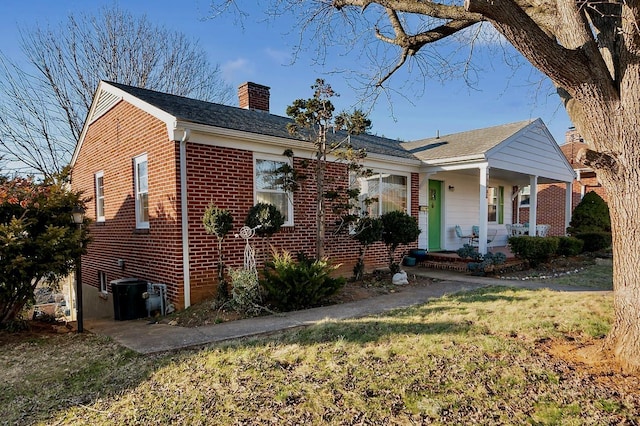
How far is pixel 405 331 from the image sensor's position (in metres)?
4.73

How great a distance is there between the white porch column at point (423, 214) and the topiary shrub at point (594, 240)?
5890 millimetres

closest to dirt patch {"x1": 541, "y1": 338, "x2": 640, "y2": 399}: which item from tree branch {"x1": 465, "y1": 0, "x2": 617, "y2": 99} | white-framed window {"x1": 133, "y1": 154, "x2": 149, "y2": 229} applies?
tree branch {"x1": 465, "y1": 0, "x2": 617, "y2": 99}

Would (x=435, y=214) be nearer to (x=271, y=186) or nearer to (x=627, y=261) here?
(x=271, y=186)

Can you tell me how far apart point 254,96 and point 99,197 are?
5354 mm

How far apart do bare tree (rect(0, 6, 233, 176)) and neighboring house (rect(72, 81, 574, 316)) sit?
325 inches

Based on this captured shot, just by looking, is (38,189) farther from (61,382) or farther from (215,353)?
(215,353)

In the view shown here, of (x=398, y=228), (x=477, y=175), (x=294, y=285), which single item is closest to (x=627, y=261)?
(x=294, y=285)

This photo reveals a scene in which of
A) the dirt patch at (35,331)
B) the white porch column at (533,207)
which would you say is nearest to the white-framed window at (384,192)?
the white porch column at (533,207)

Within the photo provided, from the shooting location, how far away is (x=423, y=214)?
1210cm

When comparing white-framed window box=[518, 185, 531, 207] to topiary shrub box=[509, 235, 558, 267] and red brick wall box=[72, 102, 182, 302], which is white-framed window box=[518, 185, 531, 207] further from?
red brick wall box=[72, 102, 182, 302]

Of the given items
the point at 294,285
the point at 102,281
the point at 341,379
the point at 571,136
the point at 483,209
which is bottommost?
the point at 102,281

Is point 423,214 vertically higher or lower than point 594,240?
higher

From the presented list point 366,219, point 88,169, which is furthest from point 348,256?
point 88,169

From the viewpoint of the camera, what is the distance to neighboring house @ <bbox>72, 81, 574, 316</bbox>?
23.2ft
